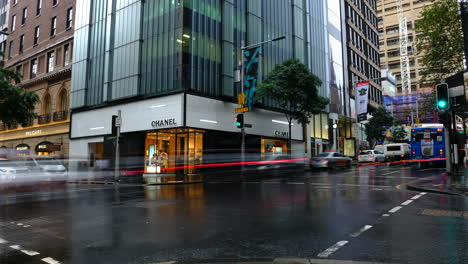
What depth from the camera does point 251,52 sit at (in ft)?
80.9

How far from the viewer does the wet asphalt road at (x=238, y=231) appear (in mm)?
4539

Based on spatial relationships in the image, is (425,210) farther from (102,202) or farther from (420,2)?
(420,2)

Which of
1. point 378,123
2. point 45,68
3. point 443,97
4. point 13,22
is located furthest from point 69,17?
point 378,123

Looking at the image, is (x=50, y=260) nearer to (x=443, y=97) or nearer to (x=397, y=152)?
(x=443, y=97)

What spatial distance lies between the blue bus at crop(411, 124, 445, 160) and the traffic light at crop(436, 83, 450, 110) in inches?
491

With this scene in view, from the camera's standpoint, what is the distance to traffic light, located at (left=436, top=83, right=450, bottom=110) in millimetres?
13930

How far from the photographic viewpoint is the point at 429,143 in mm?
25844

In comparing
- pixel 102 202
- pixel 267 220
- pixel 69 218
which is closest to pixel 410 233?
pixel 267 220

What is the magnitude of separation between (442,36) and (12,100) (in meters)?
28.5

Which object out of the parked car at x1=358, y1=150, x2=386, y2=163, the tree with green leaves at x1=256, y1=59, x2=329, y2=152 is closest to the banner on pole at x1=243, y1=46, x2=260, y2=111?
the tree with green leaves at x1=256, y1=59, x2=329, y2=152

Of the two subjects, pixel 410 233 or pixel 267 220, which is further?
pixel 267 220

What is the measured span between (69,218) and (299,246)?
545 centimetres

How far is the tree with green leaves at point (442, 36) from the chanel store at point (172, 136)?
13049 millimetres

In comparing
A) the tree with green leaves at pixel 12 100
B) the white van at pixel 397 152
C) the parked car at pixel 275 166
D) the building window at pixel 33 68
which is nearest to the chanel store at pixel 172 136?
the parked car at pixel 275 166
